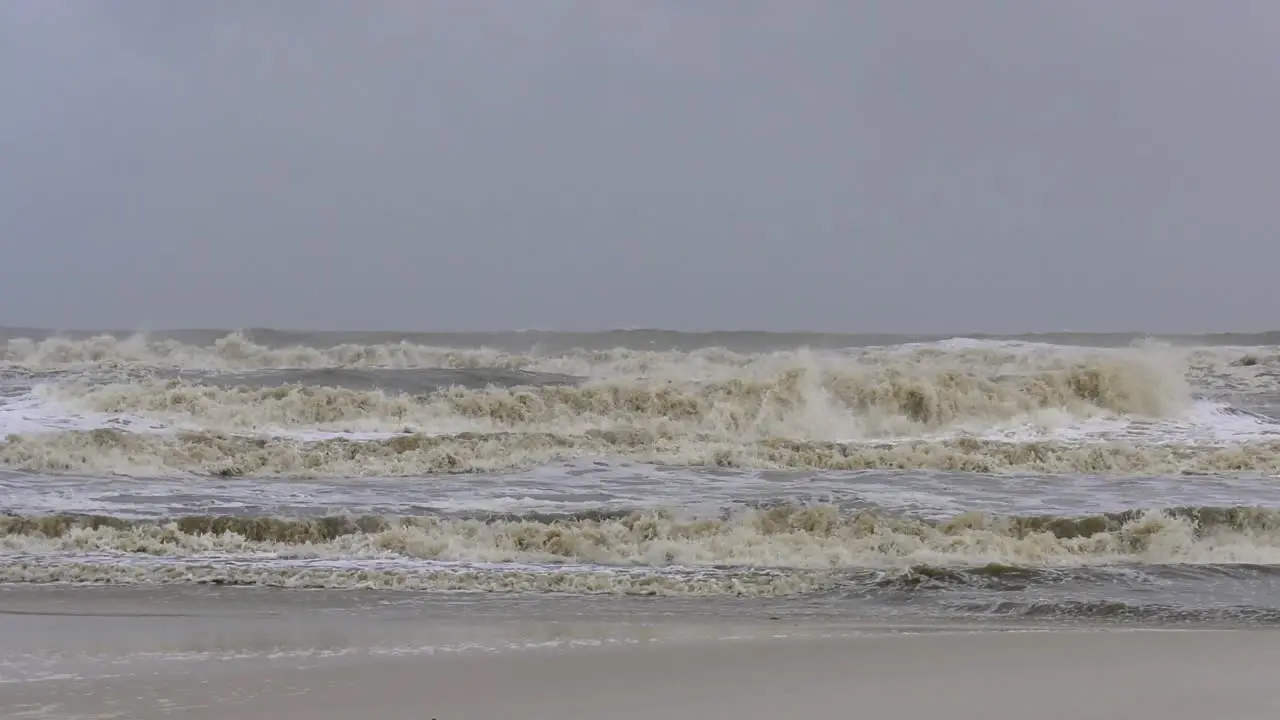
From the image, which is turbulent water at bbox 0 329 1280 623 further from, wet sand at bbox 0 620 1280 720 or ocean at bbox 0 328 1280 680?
wet sand at bbox 0 620 1280 720

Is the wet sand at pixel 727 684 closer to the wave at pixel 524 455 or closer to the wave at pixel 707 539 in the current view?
the wave at pixel 707 539

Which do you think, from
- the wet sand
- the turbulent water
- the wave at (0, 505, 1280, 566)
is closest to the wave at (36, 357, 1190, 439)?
the turbulent water

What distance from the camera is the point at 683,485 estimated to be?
486 inches

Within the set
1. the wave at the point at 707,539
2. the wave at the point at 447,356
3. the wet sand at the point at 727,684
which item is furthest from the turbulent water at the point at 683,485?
the wave at the point at 447,356

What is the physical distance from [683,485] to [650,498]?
1.13m

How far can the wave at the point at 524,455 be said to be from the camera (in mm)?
13633

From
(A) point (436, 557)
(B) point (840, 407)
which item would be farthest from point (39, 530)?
(B) point (840, 407)

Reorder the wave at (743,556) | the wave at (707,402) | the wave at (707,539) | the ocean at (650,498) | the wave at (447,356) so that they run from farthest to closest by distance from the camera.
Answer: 1. the wave at (447,356)
2. the wave at (707,402)
3. the wave at (707,539)
4. the wave at (743,556)
5. the ocean at (650,498)

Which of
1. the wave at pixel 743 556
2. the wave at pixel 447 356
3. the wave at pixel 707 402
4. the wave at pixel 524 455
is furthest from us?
the wave at pixel 447 356

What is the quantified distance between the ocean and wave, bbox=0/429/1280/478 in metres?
0.05

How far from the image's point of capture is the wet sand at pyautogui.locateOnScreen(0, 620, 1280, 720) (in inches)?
185

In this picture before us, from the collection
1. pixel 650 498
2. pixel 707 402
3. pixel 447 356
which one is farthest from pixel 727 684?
pixel 447 356

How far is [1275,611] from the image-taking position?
285 inches

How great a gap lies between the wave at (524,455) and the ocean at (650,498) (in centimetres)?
5
